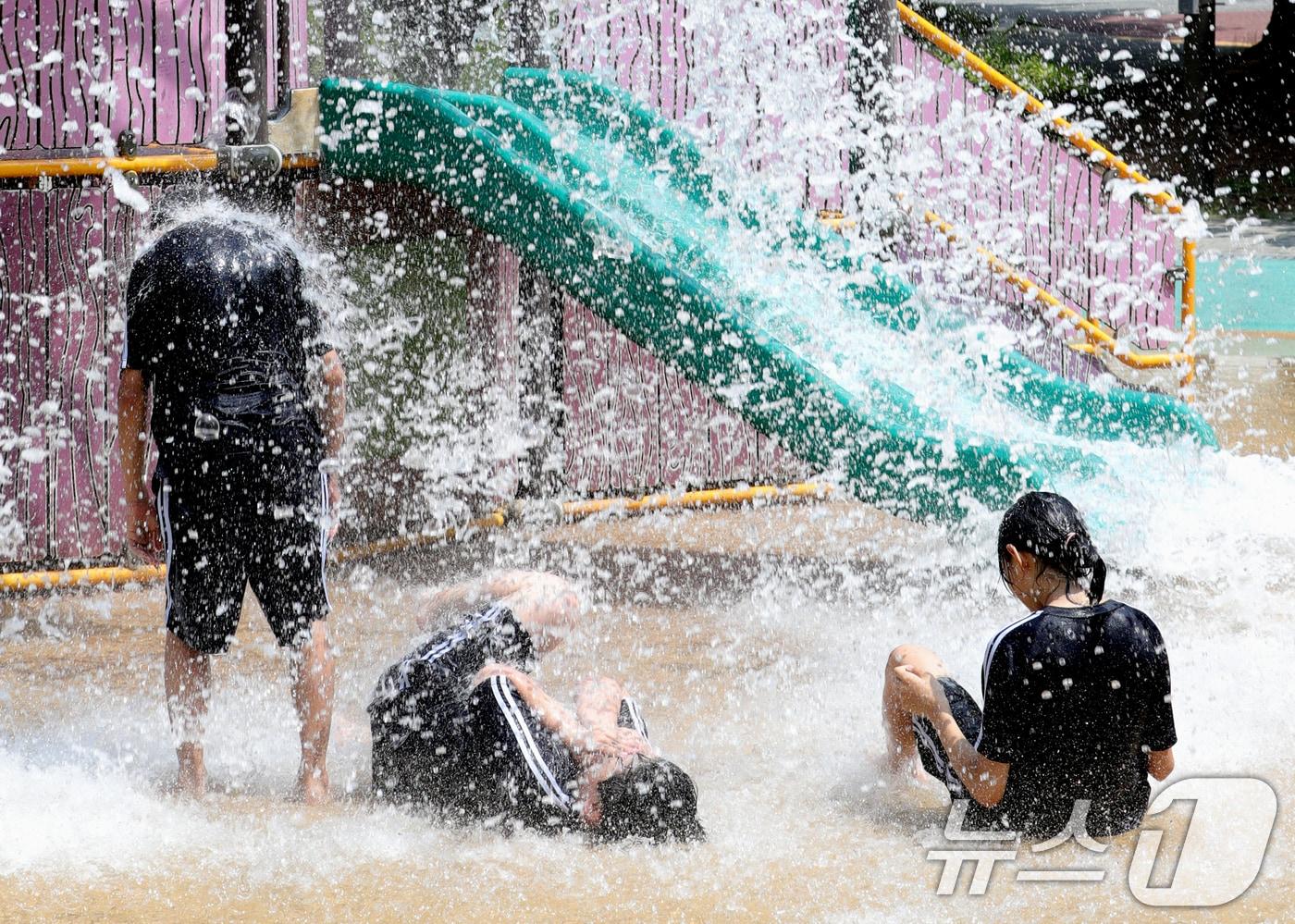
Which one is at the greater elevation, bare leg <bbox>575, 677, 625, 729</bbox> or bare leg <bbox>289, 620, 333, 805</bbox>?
bare leg <bbox>575, 677, 625, 729</bbox>

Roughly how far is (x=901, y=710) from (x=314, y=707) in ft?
4.96

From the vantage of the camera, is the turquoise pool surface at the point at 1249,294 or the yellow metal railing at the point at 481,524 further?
the turquoise pool surface at the point at 1249,294

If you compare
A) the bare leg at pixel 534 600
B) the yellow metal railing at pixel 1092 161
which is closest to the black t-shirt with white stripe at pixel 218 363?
the bare leg at pixel 534 600

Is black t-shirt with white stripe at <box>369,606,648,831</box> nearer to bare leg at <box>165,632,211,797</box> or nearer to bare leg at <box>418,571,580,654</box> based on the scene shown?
bare leg at <box>418,571,580,654</box>

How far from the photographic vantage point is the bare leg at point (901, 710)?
418 centimetres

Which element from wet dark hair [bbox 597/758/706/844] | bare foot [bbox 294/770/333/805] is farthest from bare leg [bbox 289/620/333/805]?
wet dark hair [bbox 597/758/706/844]

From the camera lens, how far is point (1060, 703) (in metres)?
3.62

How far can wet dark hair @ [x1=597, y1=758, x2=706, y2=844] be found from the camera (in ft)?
12.6

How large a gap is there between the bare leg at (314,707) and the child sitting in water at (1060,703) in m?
1.57

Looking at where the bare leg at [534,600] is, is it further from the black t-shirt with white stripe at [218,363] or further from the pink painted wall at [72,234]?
the pink painted wall at [72,234]

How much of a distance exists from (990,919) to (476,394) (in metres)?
4.04

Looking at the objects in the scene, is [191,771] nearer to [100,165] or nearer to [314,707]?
[314,707]

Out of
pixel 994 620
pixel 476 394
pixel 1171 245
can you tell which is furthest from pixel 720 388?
pixel 1171 245

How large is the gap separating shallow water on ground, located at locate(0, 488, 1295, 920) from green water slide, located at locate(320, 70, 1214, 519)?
375 mm
